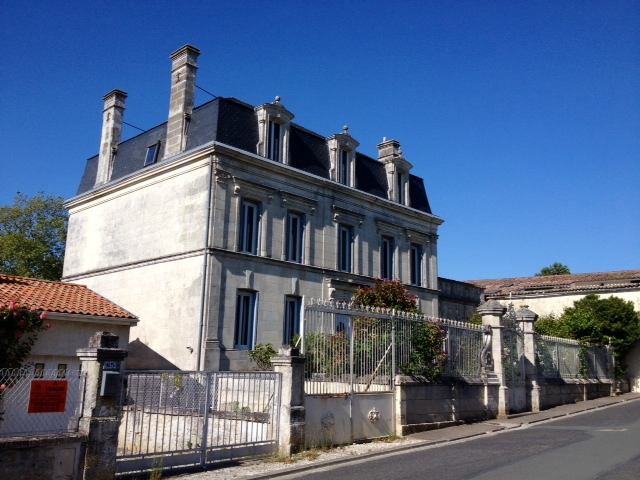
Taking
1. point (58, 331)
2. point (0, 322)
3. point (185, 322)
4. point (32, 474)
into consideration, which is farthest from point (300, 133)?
point (32, 474)

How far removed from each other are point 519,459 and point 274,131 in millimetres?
14685

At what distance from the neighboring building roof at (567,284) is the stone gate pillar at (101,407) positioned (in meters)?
27.9

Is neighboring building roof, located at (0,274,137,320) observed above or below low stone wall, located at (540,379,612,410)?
above

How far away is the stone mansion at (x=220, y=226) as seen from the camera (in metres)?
18.1

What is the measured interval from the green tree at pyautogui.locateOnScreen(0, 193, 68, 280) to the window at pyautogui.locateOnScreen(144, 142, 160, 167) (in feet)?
47.9

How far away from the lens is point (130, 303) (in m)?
20.1

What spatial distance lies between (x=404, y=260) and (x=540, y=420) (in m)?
10.8

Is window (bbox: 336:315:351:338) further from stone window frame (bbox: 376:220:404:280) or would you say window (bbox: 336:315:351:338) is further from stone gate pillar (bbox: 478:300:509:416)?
stone window frame (bbox: 376:220:404:280)

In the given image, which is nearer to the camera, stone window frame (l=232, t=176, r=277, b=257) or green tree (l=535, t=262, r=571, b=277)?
stone window frame (l=232, t=176, r=277, b=257)

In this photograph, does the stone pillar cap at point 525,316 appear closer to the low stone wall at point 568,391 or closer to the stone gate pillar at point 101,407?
the low stone wall at point 568,391

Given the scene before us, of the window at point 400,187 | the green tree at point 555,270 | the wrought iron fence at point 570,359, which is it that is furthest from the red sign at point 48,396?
the green tree at point 555,270

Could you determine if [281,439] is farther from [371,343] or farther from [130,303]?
[130,303]

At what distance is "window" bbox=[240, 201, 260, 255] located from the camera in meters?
19.2

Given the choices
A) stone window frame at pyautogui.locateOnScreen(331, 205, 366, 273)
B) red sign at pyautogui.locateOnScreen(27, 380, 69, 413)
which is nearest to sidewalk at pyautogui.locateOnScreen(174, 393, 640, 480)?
red sign at pyautogui.locateOnScreen(27, 380, 69, 413)
